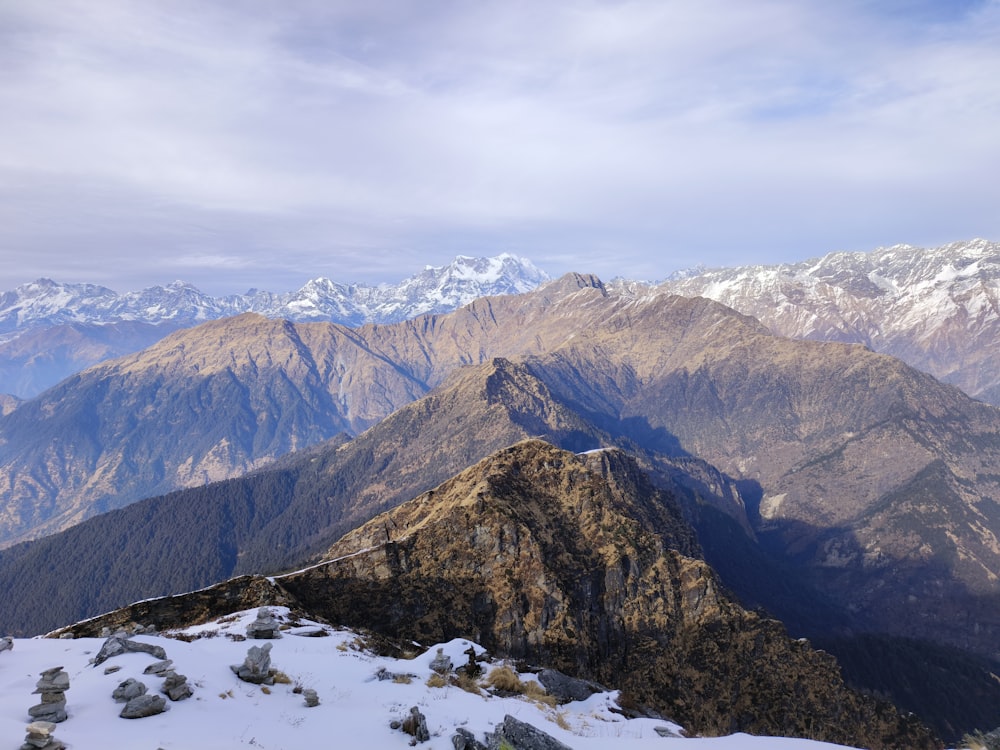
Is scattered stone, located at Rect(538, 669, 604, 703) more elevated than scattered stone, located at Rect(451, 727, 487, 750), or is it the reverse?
scattered stone, located at Rect(451, 727, 487, 750)

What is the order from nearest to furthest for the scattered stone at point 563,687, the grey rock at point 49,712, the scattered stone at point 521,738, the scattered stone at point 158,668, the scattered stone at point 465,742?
the grey rock at point 49,712 → the scattered stone at point 521,738 → the scattered stone at point 465,742 → the scattered stone at point 158,668 → the scattered stone at point 563,687

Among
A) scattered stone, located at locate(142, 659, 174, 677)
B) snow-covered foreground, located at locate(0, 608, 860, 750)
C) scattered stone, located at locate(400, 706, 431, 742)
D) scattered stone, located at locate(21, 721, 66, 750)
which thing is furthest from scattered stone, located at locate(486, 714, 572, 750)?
scattered stone, located at locate(21, 721, 66, 750)

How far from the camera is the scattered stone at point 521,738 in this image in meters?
21.9

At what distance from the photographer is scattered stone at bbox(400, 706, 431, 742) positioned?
911 inches

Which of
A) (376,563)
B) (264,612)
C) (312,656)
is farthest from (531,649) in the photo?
(312,656)

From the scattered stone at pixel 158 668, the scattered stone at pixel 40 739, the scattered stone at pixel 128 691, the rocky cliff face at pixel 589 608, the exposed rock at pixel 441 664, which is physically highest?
the scattered stone at pixel 40 739

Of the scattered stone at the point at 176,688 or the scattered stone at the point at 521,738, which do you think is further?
the scattered stone at the point at 176,688

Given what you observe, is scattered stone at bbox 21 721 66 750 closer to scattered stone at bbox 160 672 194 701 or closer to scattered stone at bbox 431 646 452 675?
scattered stone at bbox 160 672 194 701

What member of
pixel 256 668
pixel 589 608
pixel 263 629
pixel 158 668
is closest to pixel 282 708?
pixel 256 668

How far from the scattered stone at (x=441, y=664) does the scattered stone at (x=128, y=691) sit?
16.9 m

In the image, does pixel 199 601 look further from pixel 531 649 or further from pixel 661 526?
pixel 661 526

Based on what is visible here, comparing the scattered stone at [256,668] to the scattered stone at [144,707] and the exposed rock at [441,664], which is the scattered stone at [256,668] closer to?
the scattered stone at [144,707]

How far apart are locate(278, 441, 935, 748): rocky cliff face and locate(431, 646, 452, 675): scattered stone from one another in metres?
24.0

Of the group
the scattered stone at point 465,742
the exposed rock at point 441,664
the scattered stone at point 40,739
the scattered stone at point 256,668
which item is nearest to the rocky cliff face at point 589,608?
the exposed rock at point 441,664
